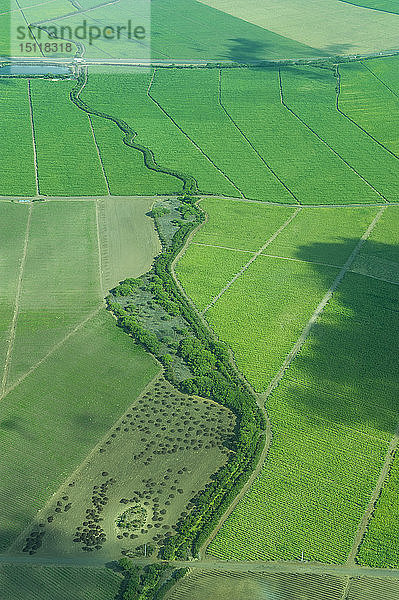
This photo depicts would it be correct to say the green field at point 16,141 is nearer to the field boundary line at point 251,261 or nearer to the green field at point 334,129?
the field boundary line at point 251,261

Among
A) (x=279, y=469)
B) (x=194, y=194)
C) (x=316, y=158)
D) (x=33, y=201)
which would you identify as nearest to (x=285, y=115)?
(x=316, y=158)

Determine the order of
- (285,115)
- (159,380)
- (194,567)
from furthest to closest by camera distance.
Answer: (285,115), (159,380), (194,567)

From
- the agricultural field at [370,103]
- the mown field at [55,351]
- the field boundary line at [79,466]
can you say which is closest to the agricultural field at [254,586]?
the field boundary line at [79,466]

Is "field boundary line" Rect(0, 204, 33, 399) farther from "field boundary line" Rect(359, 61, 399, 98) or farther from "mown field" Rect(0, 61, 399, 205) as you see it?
"field boundary line" Rect(359, 61, 399, 98)

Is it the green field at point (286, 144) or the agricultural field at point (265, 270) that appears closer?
the agricultural field at point (265, 270)

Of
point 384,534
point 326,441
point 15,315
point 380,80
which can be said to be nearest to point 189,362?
point 326,441

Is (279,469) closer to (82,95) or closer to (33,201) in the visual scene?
(33,201)
